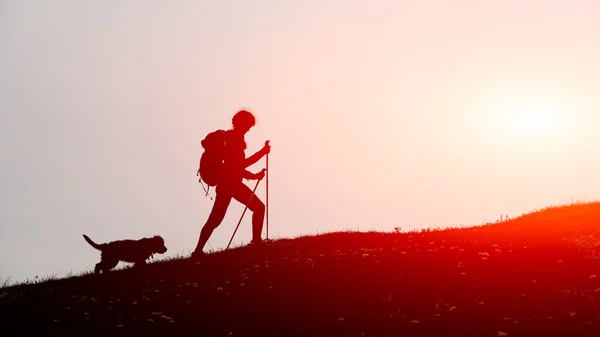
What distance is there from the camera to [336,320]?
12391mm

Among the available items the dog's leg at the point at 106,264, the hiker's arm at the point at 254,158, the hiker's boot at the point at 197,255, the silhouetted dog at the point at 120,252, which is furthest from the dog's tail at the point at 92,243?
the hiker's arm at the point at 254,158

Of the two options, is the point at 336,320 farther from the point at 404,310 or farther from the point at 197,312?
the point at 197,312

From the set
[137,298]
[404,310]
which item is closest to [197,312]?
[137,298]

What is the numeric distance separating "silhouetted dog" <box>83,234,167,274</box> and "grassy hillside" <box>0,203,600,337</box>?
71 centimetres

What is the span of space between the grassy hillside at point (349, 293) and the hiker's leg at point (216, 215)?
2.15 ft

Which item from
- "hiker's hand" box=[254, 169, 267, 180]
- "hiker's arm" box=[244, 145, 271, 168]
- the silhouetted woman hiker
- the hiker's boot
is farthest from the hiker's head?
the hiker's boot

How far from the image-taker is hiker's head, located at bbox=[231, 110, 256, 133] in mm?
18812

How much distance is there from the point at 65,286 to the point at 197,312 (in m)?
5.44

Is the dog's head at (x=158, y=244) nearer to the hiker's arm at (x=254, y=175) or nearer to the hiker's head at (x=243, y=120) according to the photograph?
the hiker's arm at (x=254, y=175)

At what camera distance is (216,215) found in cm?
1853

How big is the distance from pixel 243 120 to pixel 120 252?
5.08 m

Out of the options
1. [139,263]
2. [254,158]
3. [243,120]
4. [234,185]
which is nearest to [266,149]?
[254,158]

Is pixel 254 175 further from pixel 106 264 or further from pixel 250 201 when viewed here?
pixel 106 264

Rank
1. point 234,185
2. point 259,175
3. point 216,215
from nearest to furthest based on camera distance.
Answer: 1. point 216,215
2. point 234,185
3. point 259,175
